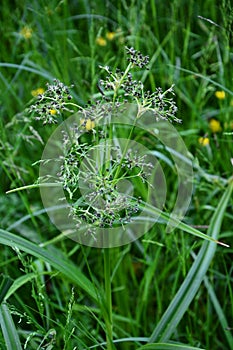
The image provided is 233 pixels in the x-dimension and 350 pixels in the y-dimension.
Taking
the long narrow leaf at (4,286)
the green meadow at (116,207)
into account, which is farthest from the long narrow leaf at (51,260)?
the long narrow leaf at (4,286)

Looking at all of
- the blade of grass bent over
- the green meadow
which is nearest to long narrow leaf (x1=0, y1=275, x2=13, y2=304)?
the green meadow

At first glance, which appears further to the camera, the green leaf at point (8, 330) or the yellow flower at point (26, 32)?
the yellow flower at point (26, 32)

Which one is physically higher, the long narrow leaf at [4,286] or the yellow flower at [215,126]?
the long narrow leaf at [4,286]

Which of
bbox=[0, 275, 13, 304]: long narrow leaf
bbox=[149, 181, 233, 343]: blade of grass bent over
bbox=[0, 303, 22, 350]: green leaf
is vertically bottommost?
bbox=[149, 181, 233, 343]: blade of grass bent over

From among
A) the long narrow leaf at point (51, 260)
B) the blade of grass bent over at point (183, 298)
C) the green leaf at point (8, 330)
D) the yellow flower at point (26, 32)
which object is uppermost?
the yellow flower at point (26, 32)

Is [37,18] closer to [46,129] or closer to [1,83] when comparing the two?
[1,83]

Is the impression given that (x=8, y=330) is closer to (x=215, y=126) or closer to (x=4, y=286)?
(x=4, y=286)

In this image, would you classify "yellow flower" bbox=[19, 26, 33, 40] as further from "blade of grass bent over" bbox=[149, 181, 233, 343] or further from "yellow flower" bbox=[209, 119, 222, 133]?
"blade of grass bent over" bbox=[149, 181, 233, 343]

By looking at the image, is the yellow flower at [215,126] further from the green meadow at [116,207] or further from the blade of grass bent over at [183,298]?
the blade of grass bent over at [183,298]

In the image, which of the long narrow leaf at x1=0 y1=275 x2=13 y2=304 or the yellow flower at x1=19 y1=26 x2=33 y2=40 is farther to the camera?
the yellow flower at x1=19 y1=26 x2=33 y2=40

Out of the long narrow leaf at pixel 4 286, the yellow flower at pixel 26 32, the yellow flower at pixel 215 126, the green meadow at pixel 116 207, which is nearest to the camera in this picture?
the green meadow at pixel 116 207
